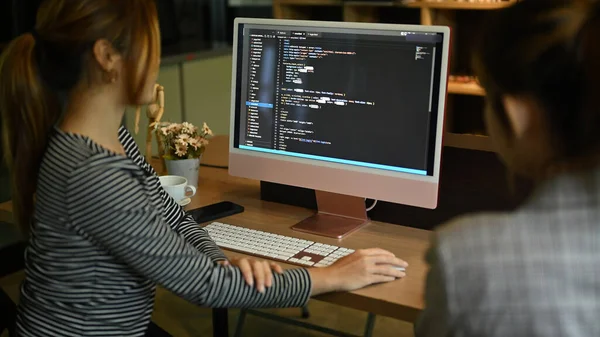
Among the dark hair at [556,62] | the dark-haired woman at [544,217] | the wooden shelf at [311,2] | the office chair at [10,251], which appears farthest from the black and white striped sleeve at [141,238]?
the wooden shelf at [311,2]

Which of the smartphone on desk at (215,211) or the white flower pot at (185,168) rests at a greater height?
the white flower pot at (185,168)

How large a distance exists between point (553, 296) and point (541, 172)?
0.17m

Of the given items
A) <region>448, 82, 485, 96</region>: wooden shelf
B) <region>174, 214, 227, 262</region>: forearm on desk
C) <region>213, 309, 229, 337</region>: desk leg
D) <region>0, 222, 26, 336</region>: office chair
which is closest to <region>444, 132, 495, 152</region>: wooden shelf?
<region>174, 214, 227, 262</region>: forearm on desk

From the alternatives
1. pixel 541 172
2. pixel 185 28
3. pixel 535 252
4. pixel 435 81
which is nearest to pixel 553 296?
pixel 535 252

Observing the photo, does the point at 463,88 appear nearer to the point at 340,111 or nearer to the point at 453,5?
the point at 453,5

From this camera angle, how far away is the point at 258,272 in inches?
59.2

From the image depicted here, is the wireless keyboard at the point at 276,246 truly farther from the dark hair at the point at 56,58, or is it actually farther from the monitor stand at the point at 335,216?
the dark hair at the point at 56,58

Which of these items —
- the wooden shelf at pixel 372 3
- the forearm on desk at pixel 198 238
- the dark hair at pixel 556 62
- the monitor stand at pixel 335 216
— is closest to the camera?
the dark hair at pixel 556 62

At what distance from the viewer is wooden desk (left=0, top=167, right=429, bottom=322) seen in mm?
1515

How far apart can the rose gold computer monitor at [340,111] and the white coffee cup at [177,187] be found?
0.14 meters

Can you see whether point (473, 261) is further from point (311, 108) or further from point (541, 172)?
point (311, 108)

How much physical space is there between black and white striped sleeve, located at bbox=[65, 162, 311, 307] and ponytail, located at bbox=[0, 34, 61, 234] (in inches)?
5.3

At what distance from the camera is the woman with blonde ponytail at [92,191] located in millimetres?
1384

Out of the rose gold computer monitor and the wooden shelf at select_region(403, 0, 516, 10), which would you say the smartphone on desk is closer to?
the rose gold computer monitor
